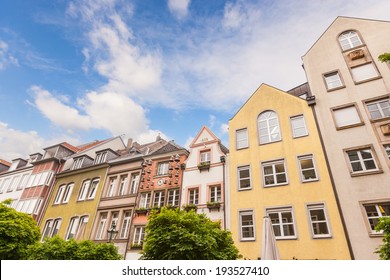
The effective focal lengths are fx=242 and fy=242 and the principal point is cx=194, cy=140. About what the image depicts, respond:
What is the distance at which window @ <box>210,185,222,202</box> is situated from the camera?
18.7 metres

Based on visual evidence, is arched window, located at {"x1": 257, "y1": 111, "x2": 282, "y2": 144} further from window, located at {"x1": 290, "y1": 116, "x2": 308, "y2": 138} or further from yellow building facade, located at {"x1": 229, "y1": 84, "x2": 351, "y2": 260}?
window, located at {"x1": 290, "y1": 116, "x2": 308, "y2": 138}

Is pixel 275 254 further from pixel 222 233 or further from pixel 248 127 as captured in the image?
pixel 248 127

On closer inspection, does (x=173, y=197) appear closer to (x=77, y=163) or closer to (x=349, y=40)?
(x=77, y=163)

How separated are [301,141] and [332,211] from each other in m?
5.22

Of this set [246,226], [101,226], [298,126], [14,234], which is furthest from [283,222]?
[101,226]

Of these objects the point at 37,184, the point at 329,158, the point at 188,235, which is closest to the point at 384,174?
the point at 329,158

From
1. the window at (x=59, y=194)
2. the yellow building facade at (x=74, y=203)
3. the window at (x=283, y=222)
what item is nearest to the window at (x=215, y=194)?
the window at (x=283, y=222)

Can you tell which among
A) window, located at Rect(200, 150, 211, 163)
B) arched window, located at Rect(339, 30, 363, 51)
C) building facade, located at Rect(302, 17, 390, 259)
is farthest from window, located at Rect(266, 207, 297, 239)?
arched window, located at Rect(339, 30, 363, 51)

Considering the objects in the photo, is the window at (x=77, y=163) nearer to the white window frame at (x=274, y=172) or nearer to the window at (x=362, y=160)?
the white window frame at (x=274, y=172)

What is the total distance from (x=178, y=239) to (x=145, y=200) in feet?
47.9

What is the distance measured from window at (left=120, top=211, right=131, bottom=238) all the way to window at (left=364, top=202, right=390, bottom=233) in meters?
17.5

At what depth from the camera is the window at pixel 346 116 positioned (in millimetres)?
16562

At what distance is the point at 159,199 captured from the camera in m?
21.2

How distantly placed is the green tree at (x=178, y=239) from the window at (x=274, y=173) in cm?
904
